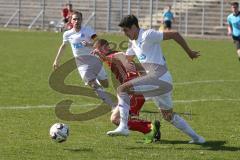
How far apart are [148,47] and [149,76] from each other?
48cm

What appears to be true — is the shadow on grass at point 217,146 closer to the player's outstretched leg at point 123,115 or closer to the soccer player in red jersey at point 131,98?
the soccer player in red jersey at point 131,98

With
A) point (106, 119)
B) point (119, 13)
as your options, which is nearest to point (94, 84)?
point (106, 119)

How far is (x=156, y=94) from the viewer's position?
9914mm

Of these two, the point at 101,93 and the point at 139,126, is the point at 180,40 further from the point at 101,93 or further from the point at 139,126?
Result: the point at 101,93

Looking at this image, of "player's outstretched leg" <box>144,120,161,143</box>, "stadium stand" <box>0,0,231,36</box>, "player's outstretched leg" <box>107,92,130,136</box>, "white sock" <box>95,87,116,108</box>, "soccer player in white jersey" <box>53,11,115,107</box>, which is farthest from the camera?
"stadium stand" <box>0,0,231,36</box>

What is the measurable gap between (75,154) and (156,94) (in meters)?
1.59

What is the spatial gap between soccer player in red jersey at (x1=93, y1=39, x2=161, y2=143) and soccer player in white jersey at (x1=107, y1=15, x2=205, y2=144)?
0.35 metres

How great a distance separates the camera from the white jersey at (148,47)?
31.5ft

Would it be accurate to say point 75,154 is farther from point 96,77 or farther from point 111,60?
point 96,77

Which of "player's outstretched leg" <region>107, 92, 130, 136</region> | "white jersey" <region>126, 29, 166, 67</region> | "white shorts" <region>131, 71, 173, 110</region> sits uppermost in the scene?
"white jersey" <region>126, 29, 166, 67</region>

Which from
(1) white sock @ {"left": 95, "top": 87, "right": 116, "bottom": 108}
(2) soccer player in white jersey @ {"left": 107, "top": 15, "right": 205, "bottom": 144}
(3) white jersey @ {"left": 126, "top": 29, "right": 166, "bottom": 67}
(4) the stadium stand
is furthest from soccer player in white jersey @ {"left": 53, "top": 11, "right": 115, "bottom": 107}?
(4) the stadium stand

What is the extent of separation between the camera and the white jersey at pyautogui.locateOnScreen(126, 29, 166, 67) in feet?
31.5

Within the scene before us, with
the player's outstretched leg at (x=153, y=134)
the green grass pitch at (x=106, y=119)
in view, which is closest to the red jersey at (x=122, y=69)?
the player's outstretched leg at (x=153, y=134)

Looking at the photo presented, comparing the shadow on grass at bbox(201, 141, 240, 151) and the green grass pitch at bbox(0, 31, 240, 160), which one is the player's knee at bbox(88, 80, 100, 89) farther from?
the shadow on grass at bbox(201, 141, 240, 151)
